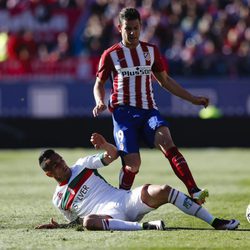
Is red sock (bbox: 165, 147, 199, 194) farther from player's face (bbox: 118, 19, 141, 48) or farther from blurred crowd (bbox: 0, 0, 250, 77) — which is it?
blurred crowd (bbox: 0, 0, 250, 77)

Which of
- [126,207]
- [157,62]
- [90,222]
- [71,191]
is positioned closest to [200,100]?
[157,62]

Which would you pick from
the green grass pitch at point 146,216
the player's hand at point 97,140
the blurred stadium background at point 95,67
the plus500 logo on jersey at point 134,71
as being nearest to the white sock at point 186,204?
the green grass pitch at point 146,216

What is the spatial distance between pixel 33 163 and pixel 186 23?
27.7ft

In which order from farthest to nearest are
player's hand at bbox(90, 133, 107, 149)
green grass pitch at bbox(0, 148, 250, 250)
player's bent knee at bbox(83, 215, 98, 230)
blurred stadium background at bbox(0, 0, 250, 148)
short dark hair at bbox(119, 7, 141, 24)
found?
blurred stadium background at bbox(0, 0, 250, 148), short dark hair at bbox(119, 7, 141, 24), player's hand at bbox(90, 133, 107, 149), player's bent knee at bbox(83, 215, 98, 230), green grass pitch at bbox(0, 148, 250, 250)

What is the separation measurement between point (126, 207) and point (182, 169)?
2.43ft

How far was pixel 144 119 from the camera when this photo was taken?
9.13m

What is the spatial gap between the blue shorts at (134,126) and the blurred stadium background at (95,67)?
12242 millimetres

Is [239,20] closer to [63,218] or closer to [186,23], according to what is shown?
[186,23]

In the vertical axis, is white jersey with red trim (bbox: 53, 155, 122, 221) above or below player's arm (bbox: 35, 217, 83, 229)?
above

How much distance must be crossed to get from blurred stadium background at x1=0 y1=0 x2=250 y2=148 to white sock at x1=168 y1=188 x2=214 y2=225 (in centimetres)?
1329

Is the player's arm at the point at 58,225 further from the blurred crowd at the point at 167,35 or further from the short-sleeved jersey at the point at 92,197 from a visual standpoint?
the blurred crowd at the point at 167,35

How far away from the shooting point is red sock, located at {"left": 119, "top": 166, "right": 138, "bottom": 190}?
29.7 ft

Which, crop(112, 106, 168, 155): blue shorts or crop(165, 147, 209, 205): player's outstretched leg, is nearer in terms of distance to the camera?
crop(165, 147, 209, 205): player's outstretched leg

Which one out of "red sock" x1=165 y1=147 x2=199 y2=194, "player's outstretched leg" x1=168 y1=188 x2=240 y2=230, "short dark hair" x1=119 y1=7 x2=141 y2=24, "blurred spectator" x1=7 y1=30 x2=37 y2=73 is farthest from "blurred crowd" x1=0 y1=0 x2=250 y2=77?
"player's outstretched leg" x1=168 y1=188 x2=240 y2=230
